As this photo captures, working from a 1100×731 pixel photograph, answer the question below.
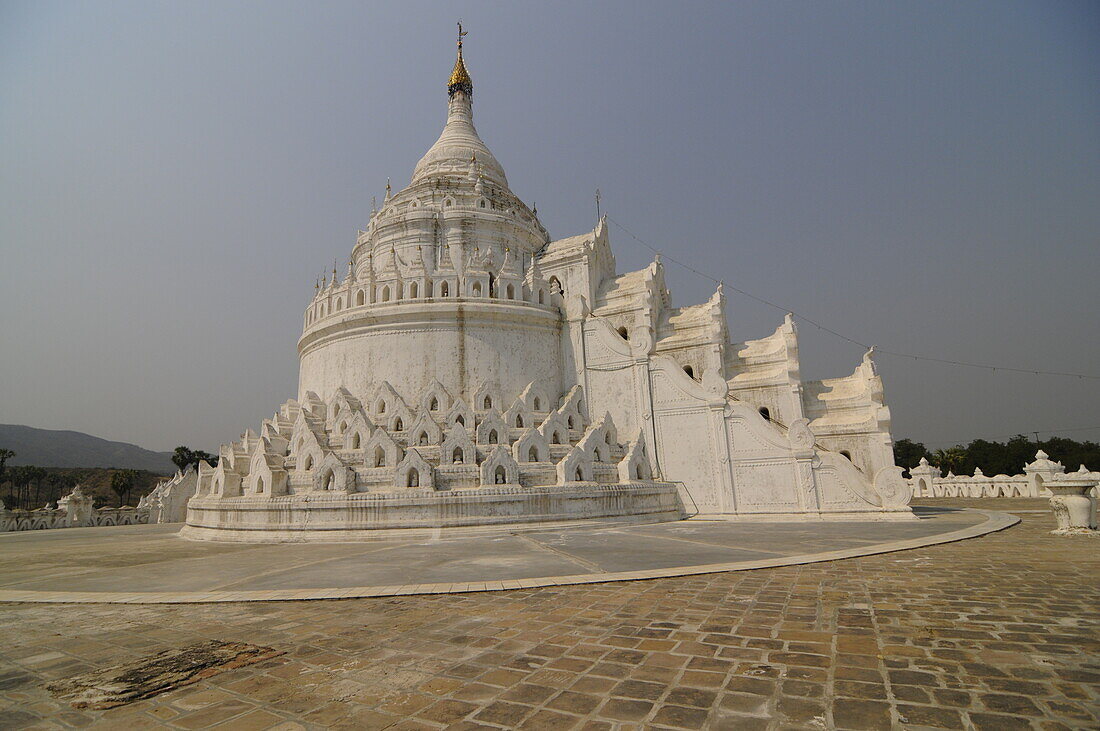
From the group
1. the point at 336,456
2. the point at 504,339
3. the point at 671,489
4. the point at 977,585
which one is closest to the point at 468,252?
the point at 504,339

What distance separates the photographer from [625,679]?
16.4 feet

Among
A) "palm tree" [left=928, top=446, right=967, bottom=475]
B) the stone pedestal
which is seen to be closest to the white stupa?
the stone pedestal

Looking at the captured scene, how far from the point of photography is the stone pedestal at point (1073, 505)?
1483 cm

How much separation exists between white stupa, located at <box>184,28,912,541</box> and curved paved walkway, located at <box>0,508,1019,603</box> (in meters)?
1.57

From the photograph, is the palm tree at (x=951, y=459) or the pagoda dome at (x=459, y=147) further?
the palm tree at (x=951, y=459)

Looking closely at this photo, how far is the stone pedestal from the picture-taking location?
14.8 meters

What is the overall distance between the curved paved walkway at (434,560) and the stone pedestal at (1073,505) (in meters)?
1.61

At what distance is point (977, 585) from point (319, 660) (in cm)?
936

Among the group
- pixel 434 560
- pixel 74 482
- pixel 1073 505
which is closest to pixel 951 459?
pixel 1073 505

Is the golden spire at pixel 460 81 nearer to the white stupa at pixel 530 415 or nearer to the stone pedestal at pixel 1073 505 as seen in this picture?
the white stupa at pixel 530 415

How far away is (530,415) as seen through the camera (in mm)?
24156

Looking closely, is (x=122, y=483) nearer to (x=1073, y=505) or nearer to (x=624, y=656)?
(x=624, y=656)

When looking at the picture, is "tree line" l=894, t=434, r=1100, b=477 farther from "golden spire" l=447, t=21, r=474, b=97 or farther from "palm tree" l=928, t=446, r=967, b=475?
"golden spire" l=447, t=21, r=474, b=97

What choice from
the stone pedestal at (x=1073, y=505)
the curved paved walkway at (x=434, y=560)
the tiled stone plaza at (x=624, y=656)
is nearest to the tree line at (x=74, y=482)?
the curved paved walkway at (x=434, y=560)
